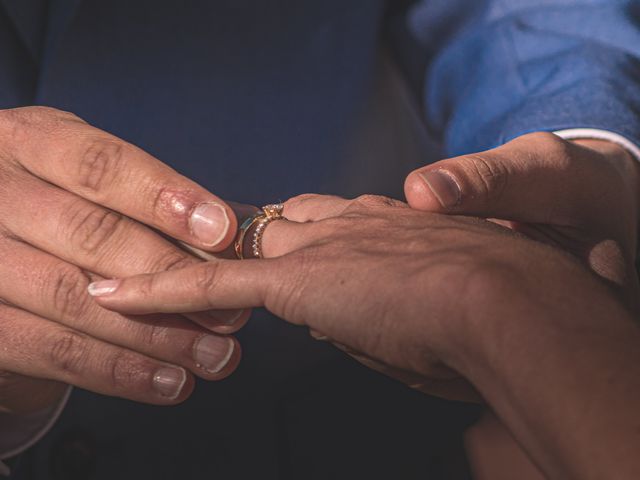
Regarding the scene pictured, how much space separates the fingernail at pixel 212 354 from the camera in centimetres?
71

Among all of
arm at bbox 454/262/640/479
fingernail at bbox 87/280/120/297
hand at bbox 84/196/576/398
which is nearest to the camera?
arm at bbox 454/262/640/479

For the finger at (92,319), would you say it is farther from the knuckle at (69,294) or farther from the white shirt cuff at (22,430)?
the white shirt cuff at (22,430)

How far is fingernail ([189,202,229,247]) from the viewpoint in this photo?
0.69 meters

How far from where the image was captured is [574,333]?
0.47 metres

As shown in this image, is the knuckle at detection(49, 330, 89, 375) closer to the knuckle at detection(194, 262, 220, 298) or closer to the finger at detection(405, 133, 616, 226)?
the knuckle at detection(194, 262, 220, 298)

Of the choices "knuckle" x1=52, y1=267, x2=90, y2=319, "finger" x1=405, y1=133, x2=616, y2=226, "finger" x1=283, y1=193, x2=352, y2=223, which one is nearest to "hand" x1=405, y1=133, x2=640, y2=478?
"finger" x1=405, y1=133, x2=616, y2=226

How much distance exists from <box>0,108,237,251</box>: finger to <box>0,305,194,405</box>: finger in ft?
0.56

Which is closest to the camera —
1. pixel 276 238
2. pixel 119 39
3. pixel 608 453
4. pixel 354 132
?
pixel 608 453

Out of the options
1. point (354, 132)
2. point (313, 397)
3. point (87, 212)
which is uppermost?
point (354, 132)

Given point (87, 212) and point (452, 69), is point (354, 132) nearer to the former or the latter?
point (452, 69)

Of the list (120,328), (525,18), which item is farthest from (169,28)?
(525,18)

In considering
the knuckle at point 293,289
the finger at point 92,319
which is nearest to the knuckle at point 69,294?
the finger at point 92,319

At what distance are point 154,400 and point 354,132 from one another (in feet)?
2.18

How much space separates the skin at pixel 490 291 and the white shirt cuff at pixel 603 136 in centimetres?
9
